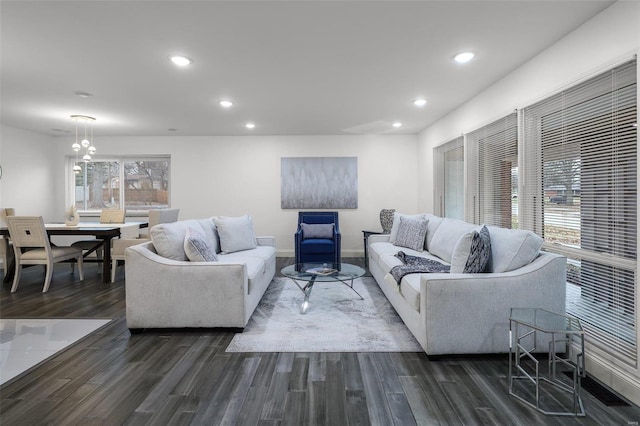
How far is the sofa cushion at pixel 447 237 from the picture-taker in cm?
344

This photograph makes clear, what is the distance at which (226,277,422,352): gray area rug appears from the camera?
97.8 inches

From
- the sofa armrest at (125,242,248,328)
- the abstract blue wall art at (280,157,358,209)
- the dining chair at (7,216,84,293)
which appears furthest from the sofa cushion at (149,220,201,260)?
the abstract blue wall art at (280,157,358,209)

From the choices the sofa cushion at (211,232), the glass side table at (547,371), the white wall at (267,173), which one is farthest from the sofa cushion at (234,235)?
the glass side table at (547,371)

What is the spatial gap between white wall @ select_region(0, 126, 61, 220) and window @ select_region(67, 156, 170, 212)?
368 mm

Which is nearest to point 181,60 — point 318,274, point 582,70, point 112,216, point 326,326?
point 318,274

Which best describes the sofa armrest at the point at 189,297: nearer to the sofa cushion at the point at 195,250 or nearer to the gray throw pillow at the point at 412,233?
the sofa cushion at the point at 195,250

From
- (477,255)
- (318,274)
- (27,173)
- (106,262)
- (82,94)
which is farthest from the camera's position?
(27,173)

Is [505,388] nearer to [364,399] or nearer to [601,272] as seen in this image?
[364,399]

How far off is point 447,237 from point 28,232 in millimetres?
5161

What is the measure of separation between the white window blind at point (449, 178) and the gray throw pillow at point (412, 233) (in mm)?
710

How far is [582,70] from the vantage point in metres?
2.30

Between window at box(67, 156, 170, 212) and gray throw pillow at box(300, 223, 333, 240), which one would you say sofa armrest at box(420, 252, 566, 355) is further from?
window at box(67, 156, 170, 212)

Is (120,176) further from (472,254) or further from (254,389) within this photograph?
(472,254)

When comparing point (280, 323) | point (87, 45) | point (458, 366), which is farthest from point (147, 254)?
point (458, 366)
